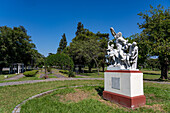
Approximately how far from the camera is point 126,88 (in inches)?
207

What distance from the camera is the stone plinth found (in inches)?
200

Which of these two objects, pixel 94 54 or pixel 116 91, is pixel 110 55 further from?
pixel 94 54

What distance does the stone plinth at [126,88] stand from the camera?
509cm

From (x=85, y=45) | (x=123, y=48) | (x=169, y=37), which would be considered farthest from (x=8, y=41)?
(x=169, y=37)

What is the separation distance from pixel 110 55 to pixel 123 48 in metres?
0.78

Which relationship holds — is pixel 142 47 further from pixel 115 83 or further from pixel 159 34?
pixel 115 83

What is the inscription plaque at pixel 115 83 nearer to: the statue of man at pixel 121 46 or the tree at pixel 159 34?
the statue of man at pixel 121 46

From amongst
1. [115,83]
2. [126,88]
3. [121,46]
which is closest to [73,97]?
[115,83]

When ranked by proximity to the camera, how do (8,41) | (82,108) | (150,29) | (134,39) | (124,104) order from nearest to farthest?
(82,108)
(124,104)
(150,29)
(134,39)
(8,41)

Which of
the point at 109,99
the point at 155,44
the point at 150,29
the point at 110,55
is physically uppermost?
the point at 150,29

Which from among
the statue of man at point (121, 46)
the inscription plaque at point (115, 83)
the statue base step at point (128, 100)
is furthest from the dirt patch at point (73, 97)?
the statue of man at point (121, 46)

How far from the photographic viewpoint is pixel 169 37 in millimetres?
13914

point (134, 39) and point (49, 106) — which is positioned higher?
point (134, 39)

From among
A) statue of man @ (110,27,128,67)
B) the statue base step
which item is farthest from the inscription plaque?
statue of man @ (110,27,128,67)
